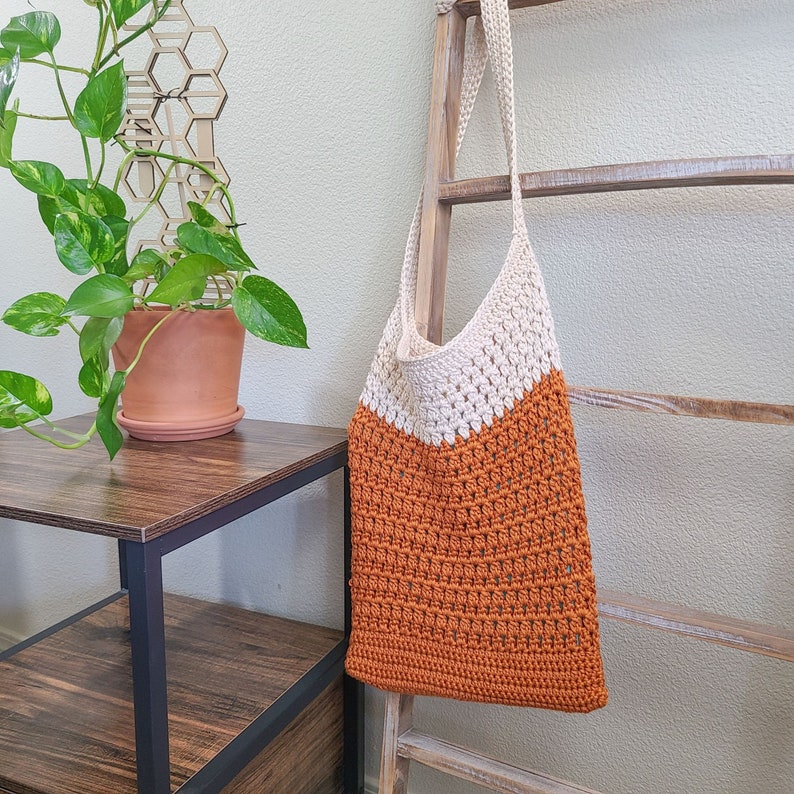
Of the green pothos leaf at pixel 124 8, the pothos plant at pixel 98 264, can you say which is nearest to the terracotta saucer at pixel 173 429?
the pothos plant at pixel 98 264

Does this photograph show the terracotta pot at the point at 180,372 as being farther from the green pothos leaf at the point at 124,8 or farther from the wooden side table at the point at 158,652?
the green pothos leaf at the point at 124,8

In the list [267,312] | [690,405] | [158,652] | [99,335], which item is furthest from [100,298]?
[690,405]

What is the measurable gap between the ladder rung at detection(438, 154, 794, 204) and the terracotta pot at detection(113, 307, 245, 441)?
31cm

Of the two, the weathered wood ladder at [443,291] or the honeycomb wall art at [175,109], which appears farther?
the honeycomb wall art at [175,109]

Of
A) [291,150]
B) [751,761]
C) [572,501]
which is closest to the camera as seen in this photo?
[572,501]

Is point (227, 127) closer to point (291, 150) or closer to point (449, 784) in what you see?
point (291, 150)

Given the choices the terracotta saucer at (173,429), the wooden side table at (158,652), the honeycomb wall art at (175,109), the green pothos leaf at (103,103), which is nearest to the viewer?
the wooden side table at (158,652)

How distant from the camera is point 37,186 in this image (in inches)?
26.9

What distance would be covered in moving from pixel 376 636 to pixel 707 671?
1.37 feet

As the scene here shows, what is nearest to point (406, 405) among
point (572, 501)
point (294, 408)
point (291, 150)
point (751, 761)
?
point (572, 501)

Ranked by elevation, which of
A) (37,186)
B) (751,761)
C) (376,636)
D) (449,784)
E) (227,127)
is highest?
(227,127)

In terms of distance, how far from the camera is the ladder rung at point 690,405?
25.1 inches

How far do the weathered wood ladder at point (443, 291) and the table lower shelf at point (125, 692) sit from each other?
0.17m

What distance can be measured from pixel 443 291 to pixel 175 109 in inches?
21.5
